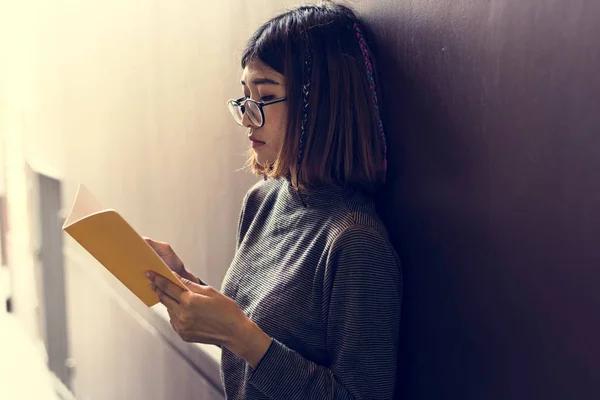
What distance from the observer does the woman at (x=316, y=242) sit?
1.13m

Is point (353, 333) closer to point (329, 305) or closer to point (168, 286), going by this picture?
point (329, 305)

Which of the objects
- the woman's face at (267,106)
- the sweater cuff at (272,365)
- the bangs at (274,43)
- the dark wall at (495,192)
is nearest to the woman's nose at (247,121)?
the woman's face at (267,106)

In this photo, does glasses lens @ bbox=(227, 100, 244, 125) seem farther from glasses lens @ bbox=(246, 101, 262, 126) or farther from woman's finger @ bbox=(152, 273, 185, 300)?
woman's finger @ bbox=(152, 273, 185, 300)

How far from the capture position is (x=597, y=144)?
84cm

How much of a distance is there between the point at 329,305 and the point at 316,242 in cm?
13

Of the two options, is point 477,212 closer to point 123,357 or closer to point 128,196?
point 128,196

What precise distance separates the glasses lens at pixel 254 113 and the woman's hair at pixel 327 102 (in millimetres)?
68

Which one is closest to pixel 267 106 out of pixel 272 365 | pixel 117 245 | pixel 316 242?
pixel 316 242

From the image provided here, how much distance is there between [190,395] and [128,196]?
1.13 m

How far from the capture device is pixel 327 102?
1.21 m

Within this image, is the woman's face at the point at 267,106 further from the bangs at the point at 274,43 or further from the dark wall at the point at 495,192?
the dark wall at the point at 495,192

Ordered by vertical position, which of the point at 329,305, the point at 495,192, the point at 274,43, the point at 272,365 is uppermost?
the point at 274,43

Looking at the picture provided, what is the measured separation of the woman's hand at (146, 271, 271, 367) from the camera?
3.84 ft

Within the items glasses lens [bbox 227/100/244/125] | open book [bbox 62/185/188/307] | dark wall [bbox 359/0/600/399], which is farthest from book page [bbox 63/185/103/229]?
dark wall [bbox 359/0/600/399]
